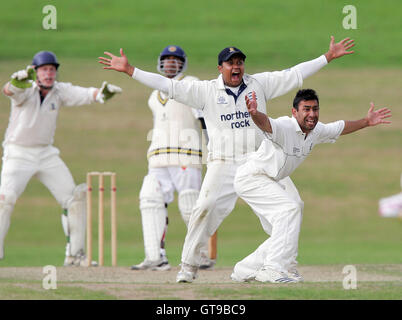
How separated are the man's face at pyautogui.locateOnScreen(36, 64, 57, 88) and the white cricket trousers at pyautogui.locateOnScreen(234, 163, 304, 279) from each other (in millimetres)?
2574

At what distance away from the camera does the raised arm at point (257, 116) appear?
20.7ft

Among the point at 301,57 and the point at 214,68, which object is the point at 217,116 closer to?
the point at 214,68

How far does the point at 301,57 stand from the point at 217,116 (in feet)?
62.4

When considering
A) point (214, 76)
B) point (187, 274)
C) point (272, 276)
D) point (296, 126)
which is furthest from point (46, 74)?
point (214, 76)

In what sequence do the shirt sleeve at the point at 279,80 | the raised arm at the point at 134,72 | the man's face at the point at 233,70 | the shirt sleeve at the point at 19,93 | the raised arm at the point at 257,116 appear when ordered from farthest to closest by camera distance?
the shirt sleeve at the point at 19,93
the shirt sleeve at the point at 279,80
the man's face at the point at 233,70
the raised arm at the point at 134,72
the raised arm at the point at 257,116

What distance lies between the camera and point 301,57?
2595 centimetres

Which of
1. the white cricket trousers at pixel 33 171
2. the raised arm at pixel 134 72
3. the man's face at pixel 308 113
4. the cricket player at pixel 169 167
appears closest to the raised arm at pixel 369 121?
the man's face at pixel 308 113

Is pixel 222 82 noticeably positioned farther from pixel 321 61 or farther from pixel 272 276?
pixel 272 276

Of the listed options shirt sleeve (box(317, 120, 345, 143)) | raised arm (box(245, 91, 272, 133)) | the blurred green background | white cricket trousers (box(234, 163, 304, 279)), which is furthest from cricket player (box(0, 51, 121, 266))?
raised arm (box(245, 91, 272, 133))

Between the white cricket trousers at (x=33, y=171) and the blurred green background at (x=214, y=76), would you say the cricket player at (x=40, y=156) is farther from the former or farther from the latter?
the blurred green background at (x=214, y=76)

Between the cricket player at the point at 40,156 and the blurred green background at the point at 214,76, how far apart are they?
1267 millimetres

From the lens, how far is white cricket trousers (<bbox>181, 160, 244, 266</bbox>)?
23.7 feet

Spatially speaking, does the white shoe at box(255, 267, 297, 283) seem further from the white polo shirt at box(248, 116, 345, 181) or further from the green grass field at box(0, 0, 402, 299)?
the white polo shirt at box(248, 116, 345, 181)
